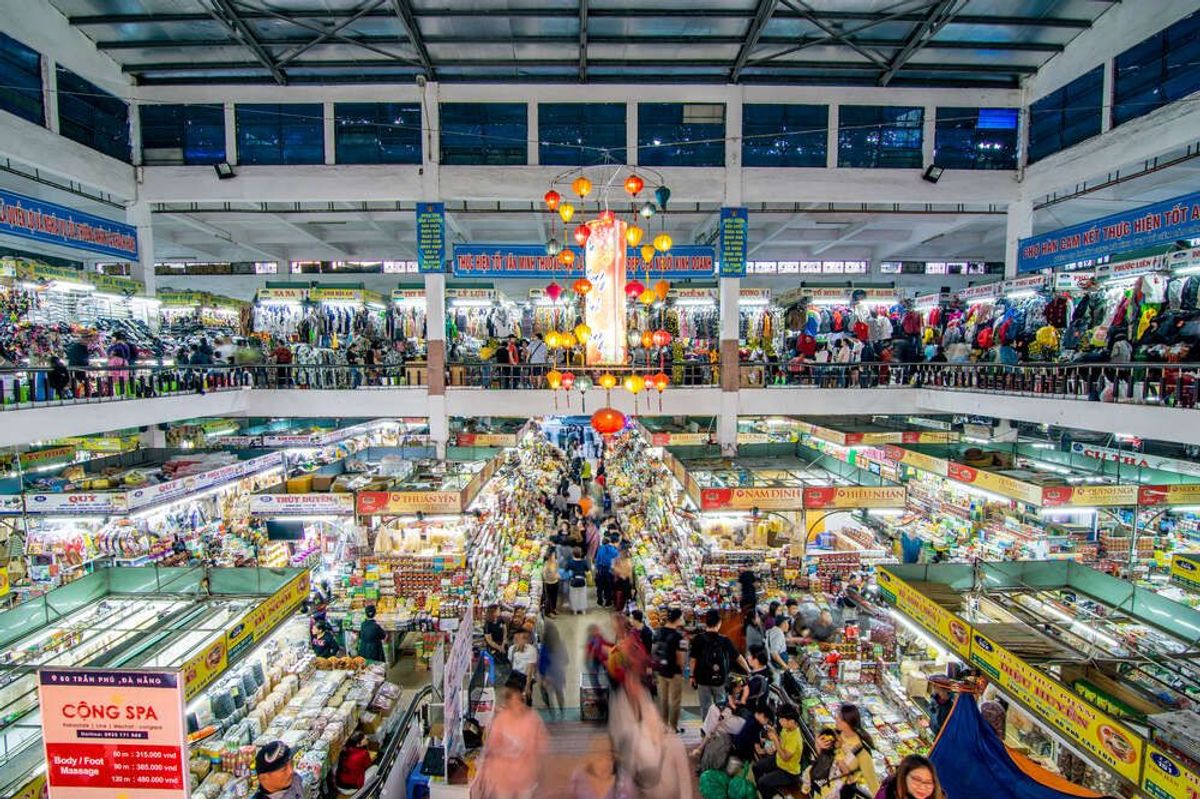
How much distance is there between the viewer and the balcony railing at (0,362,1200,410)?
27.5 ft

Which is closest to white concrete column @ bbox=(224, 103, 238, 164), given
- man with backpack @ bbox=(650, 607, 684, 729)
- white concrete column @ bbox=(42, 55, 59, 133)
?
white concrete column @ bbox=(42, 55, 59, 133)

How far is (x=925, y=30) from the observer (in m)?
11.7

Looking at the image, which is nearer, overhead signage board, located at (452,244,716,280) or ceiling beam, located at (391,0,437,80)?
ceiling beam, located at (391,0,437,80)

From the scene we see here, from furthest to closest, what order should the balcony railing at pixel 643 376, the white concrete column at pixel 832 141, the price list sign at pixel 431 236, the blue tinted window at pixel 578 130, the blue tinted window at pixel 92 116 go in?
1. the white concrete column at pixel 832 141
2. the blue tinted window at pixel 578 130
3. the price list sign at pixel 431 236
4. the blue tinted window at pixel 92 116
5. the balcony railing at pixel 643 376

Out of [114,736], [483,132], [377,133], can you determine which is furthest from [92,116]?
[114,736]

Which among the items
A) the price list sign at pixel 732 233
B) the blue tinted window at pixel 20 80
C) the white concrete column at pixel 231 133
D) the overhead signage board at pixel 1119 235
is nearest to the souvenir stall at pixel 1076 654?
the overhead signage board at pixel 1119 235

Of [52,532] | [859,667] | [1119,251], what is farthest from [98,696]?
[1119,251]

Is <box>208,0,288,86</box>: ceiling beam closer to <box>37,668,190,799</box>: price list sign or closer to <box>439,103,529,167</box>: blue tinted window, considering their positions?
<box>439,103,529,167</box>: blue tinted window

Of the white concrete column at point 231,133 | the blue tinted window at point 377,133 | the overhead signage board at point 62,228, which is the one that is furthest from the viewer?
the blue tinted window at point 377,133

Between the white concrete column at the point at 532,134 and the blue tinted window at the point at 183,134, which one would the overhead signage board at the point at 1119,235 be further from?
the blue tinted window at the point at 183,134

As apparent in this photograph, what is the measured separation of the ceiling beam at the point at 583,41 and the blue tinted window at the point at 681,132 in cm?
148

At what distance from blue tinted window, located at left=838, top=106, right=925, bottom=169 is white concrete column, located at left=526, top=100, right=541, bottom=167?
7453mm

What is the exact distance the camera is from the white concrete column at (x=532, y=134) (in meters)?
13.6

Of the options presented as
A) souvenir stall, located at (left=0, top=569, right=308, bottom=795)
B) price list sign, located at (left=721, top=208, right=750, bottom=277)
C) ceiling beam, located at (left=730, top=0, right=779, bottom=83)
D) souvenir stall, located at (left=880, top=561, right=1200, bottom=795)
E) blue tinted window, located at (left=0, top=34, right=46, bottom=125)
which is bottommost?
souvenir stall, located at (left=0, top=569, right=308, bottom=795)
